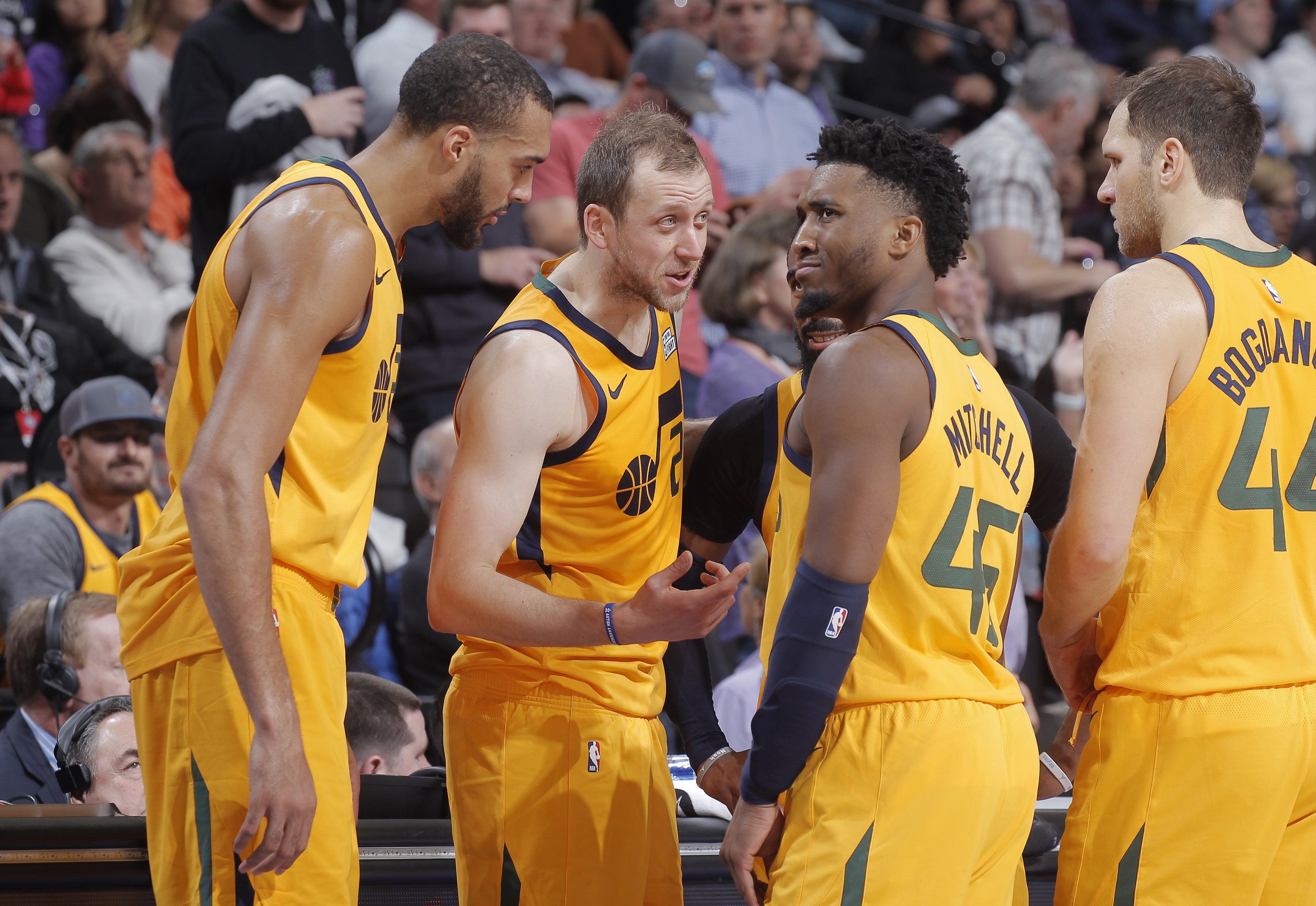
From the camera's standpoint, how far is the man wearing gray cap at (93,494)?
17.4 feet

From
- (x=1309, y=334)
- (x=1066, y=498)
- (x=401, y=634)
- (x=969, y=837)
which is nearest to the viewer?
(x=969, y=837)

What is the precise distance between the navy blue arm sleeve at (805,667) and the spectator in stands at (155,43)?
6.78 metres

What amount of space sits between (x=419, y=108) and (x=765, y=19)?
4.99m

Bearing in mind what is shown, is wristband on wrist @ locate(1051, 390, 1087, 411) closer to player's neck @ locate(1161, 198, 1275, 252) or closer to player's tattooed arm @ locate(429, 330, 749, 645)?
player's neck @ locate(1161, 198, 1275, 252)

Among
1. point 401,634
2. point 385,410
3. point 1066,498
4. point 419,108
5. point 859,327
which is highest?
point 419,108

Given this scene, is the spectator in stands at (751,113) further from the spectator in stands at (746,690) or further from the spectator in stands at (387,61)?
the spectator in stands at (746,690)

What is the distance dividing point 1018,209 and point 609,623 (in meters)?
4.94

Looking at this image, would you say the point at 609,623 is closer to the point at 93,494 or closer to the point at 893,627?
the point at 893,627

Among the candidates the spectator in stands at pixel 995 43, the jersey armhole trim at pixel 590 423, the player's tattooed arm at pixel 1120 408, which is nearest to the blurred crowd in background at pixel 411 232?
the jersey armhole trim at pixel 590 423

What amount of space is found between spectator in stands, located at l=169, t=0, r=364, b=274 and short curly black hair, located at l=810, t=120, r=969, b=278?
354 centimetres

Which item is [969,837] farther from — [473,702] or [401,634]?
[401,634]

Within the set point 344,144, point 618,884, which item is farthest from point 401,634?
point 618,884

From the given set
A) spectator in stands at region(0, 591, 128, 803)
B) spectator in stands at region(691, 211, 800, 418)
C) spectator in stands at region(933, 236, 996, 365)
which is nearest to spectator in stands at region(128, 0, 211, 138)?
spectator in stands at region(691, 211, 800, 418)

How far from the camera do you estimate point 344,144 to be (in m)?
6.23
